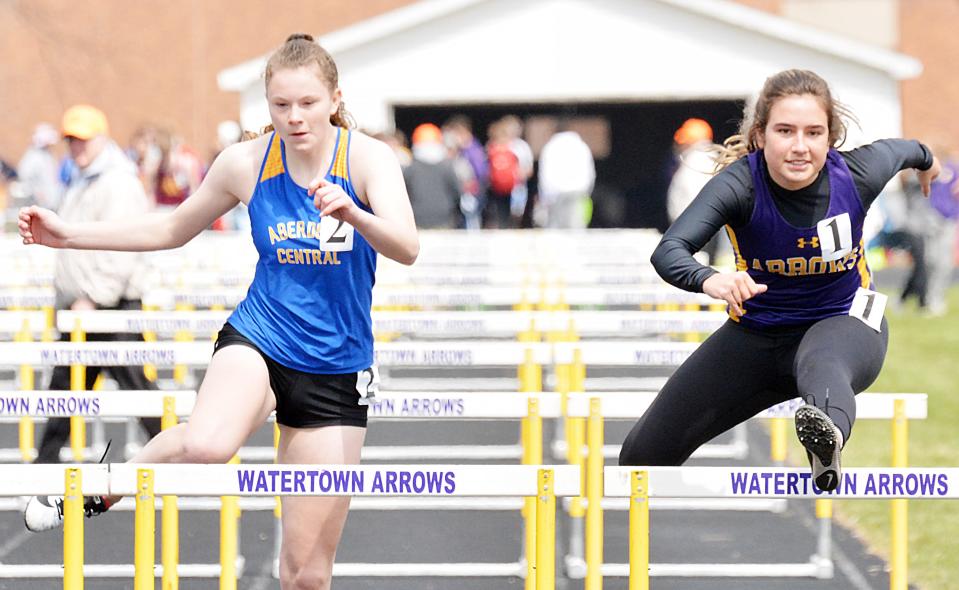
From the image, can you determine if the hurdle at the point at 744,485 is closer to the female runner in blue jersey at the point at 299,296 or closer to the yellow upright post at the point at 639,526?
the yellow upright post at the point at 639,526

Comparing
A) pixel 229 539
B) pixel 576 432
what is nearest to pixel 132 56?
pixel 576 432

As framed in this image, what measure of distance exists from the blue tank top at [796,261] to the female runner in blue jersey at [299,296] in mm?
1055

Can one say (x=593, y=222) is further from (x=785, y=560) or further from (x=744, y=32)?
Result: (x=785, y=560)

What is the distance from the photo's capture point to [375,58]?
3067 centimetres

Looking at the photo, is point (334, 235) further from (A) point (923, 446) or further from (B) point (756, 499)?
(A) point (923, 446)

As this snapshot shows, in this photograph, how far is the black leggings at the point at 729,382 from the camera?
4891mm

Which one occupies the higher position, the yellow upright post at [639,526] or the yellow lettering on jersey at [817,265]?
the yellow lettering on jersey at [817,265]

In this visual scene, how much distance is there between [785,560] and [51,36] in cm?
3303

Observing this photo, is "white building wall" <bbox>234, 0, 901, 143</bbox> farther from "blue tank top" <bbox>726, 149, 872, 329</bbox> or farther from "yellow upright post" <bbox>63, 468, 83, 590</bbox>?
"yellow upright post" <bbox>63, 468, 83, 590</bbox>

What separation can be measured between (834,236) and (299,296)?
5.12 ft

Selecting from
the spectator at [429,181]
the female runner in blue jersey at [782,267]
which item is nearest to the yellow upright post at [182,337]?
the female runner in blue jersey at [782,267]

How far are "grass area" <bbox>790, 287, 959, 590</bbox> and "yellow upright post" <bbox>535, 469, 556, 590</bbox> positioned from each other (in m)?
3.12

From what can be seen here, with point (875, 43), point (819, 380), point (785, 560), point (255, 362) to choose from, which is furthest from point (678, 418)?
point (875, 43)

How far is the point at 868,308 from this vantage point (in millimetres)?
4957
